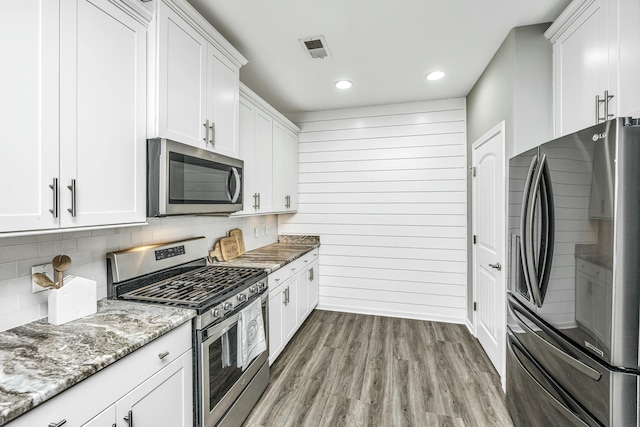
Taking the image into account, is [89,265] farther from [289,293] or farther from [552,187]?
[552,187]

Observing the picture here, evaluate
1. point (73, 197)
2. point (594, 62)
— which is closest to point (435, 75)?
point (594, 62)

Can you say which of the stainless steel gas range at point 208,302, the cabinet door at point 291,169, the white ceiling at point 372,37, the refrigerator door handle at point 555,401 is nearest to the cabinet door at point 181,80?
the white ceiling at point 372,37

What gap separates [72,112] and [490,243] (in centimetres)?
306

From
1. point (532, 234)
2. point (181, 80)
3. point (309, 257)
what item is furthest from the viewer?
point (309, 257)

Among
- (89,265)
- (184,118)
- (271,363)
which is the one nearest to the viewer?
(89,265)

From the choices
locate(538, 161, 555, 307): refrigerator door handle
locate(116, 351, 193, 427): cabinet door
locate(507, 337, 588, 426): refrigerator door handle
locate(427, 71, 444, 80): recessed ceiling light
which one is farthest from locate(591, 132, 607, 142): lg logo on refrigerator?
locate(427, 71, 444, 80): recessed ceiling light

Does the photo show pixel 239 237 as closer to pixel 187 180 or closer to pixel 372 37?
pixel 187 180

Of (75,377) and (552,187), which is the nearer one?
(75,377)

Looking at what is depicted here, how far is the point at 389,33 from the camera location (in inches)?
89.0

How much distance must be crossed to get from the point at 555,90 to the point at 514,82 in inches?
10.2

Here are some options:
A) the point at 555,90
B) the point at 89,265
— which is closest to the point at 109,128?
the point at 89,265

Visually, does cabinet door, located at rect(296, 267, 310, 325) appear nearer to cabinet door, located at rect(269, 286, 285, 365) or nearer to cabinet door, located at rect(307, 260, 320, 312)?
cabinet door, located at rect(307, 260, 320, 312)

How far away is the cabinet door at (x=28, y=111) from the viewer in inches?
39.9

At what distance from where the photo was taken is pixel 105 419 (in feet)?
3.45
